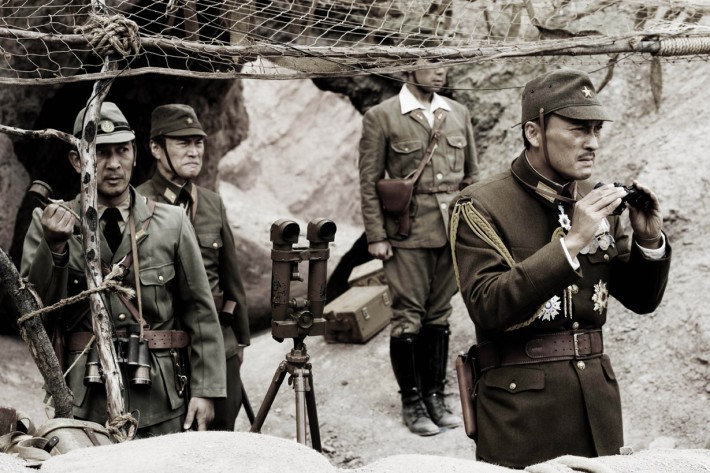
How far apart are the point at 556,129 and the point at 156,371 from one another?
1847 millimetres

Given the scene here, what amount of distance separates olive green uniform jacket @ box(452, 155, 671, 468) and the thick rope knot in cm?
132

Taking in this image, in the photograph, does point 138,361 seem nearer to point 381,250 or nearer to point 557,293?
point 557,293

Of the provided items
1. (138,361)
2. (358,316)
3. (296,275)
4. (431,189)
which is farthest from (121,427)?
(358,316)

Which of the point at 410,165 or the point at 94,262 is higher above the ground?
the point at 410,165

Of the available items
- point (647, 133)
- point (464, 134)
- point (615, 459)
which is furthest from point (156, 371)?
point (647, 133)

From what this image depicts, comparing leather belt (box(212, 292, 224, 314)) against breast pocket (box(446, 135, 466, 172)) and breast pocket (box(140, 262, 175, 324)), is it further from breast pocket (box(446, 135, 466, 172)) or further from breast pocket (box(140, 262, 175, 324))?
breast pocket (box(446, 135, 466, 172))

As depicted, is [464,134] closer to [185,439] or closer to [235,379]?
[235,379]

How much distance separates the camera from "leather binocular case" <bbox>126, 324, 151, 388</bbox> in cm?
402

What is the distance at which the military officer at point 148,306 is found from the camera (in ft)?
13.3

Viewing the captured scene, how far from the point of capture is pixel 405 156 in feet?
22.1

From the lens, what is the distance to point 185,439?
2.45 metres

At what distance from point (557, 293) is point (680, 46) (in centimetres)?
109

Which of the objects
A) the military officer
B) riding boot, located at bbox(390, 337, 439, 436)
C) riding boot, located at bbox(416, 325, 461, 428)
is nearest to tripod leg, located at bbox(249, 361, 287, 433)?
the military officer

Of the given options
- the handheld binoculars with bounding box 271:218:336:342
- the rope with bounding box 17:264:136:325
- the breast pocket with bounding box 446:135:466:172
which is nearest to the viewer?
the rope with bounding box 17:264:136:325
